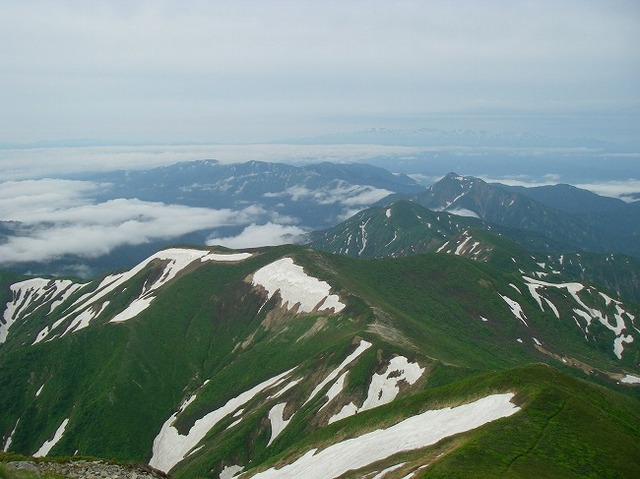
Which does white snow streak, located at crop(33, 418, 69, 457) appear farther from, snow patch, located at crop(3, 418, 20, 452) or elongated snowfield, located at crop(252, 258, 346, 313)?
elongated snowfield, located at crop(252, 258, 346, 313)

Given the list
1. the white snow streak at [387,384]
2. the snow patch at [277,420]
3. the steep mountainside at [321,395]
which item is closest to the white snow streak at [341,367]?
the steep mountainside at [321,395]

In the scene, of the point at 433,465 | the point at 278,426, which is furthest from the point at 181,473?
the point at 433,465

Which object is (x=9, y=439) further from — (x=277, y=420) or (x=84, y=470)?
(x=84, y=470)

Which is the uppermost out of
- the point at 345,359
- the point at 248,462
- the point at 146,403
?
the point at 345,359

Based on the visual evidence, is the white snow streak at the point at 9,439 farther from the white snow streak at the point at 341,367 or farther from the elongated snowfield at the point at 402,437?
the elongated snowfield at the point at 402,437

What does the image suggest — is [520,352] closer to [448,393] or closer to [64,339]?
[448,393]

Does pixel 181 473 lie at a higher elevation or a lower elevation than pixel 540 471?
lower
